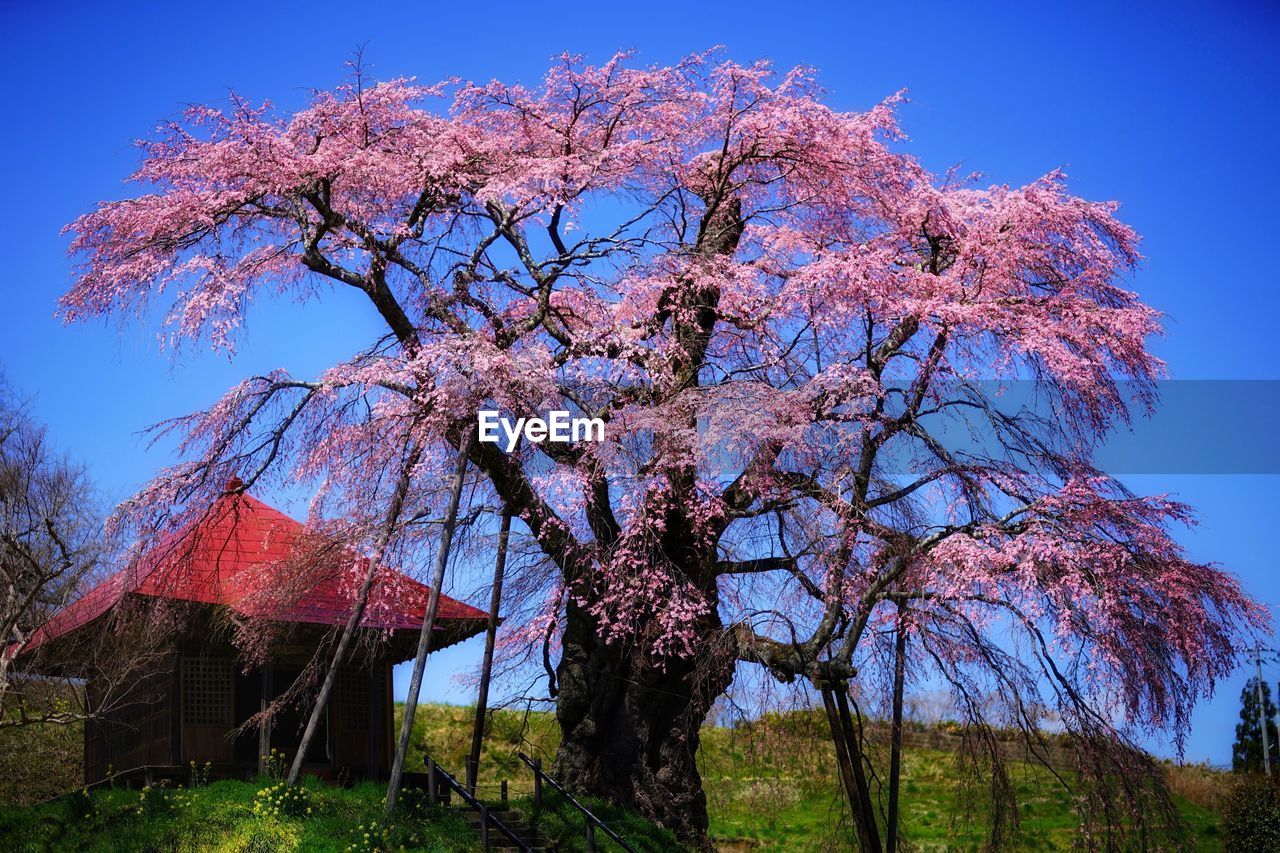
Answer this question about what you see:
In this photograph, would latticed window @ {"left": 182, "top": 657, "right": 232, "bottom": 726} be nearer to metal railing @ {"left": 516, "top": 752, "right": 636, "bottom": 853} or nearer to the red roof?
the red roof

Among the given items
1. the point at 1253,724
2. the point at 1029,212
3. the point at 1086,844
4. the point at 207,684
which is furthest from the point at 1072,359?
the point at 1253,724

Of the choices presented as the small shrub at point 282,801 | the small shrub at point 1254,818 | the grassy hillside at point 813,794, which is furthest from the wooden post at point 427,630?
the small shrub at point 1254,818

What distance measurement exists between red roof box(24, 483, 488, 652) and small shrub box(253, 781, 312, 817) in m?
3.24

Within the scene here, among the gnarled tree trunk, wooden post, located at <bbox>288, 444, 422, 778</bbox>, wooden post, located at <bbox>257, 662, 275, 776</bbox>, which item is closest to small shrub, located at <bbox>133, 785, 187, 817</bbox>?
wooden post, located at <bbox>288, 444, 422, 778</bbox>

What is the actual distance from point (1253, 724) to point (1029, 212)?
25192 millimetres

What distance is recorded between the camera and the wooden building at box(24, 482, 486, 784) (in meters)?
19.8

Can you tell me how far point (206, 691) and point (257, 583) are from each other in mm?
2099

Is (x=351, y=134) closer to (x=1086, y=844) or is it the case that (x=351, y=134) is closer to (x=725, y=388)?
(x=725, y=388)

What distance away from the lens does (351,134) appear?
67.8 ft

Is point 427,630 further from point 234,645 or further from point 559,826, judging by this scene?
point 234,645

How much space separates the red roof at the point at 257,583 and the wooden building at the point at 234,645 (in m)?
0.03

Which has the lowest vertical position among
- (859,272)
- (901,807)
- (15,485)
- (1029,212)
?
(901,807)

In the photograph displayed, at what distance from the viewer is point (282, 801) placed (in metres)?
16.8

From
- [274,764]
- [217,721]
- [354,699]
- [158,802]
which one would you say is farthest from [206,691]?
[158,802]
